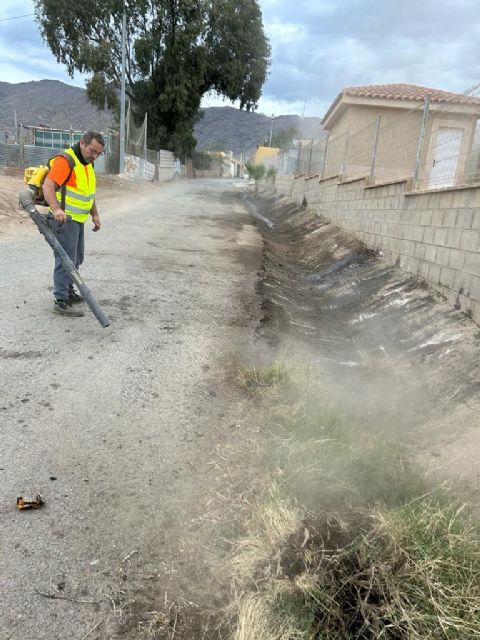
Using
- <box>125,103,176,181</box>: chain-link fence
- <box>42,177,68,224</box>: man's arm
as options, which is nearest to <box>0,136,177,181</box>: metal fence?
<box>125,103,176,181</box>: chain-link fence

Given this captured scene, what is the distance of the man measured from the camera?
4.47 m

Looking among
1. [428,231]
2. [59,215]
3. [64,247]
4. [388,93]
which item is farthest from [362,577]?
[388,93]

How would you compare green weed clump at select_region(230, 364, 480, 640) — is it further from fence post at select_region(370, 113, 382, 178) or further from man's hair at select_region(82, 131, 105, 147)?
fence post at select_region(370, 113, 382, 178)

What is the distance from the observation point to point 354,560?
6.63ft

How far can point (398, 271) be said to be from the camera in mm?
7016

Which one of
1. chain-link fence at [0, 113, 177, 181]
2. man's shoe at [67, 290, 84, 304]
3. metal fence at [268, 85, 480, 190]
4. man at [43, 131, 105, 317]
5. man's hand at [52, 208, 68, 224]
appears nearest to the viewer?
man's hand at [52, 208, 68, 224]

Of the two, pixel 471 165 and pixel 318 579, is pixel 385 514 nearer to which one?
pixel 318 579

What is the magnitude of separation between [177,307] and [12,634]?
4211 mm

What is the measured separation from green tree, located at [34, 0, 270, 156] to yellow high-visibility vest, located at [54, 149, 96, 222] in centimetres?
3317

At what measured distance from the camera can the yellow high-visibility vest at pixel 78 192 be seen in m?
4.62

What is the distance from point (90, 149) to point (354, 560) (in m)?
4.08

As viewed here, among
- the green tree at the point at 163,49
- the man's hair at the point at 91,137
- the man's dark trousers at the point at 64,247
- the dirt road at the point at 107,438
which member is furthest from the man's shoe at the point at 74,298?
the green tree at the point at 163,49

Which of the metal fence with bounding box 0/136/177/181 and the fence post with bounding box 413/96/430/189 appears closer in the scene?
the fence post with bounding box 413/96/430/189

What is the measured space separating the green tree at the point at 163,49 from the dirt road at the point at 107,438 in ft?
108
